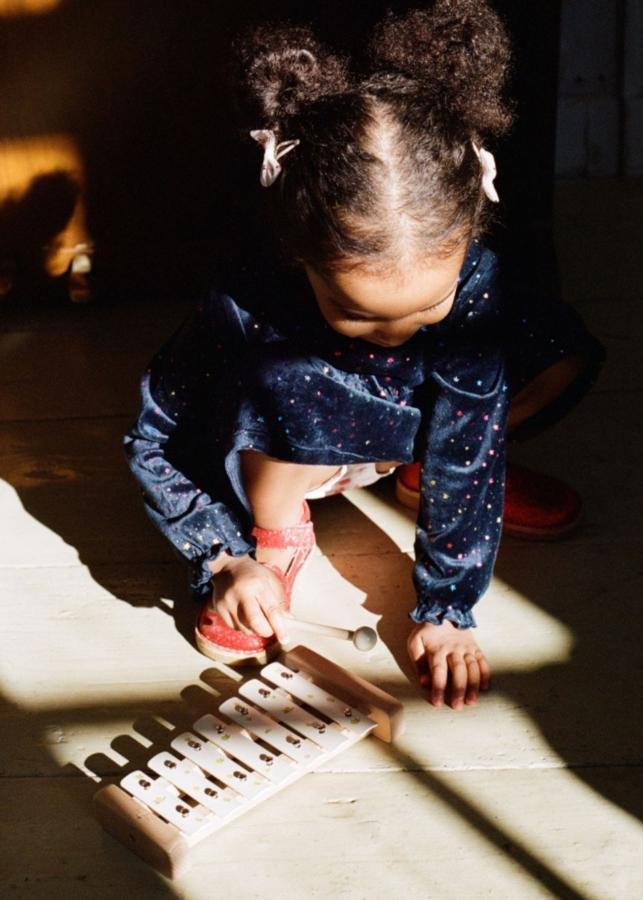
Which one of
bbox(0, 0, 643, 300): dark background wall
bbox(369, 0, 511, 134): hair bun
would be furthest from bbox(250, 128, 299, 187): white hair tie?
bbox(0, 0, 643, 300): dark background wall

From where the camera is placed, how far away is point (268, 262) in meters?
1.19

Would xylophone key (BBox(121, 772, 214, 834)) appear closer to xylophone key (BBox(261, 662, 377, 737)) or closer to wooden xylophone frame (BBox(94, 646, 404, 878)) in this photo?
Answer: wooden xylophone frame (BBox(94, 646, 404, 878))

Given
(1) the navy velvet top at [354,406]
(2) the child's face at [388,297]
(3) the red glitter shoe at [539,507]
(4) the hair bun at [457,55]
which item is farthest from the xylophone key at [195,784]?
(4) the hair bun at [457,55]

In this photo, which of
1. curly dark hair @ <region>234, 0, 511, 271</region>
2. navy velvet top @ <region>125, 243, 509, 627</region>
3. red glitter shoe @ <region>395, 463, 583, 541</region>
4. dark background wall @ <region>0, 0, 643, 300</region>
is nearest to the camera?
curly dark hair @ <region>234, 0, 511, 271</region>

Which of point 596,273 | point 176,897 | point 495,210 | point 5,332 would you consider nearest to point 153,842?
point 176,897

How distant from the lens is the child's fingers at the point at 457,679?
1.17 metres

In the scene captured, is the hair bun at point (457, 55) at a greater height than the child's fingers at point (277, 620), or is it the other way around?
the hair bun at point (457, 55)

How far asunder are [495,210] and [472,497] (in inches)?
24.4

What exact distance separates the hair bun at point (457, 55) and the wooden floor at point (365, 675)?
542mm

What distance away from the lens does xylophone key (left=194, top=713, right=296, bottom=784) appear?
107 centimetres

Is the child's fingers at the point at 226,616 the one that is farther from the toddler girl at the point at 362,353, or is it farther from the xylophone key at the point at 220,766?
the xylophone key at the point at 220,766

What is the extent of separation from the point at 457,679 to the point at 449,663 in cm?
2

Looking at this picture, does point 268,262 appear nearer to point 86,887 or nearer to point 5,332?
point 86,887

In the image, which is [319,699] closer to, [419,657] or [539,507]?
[419,657]
